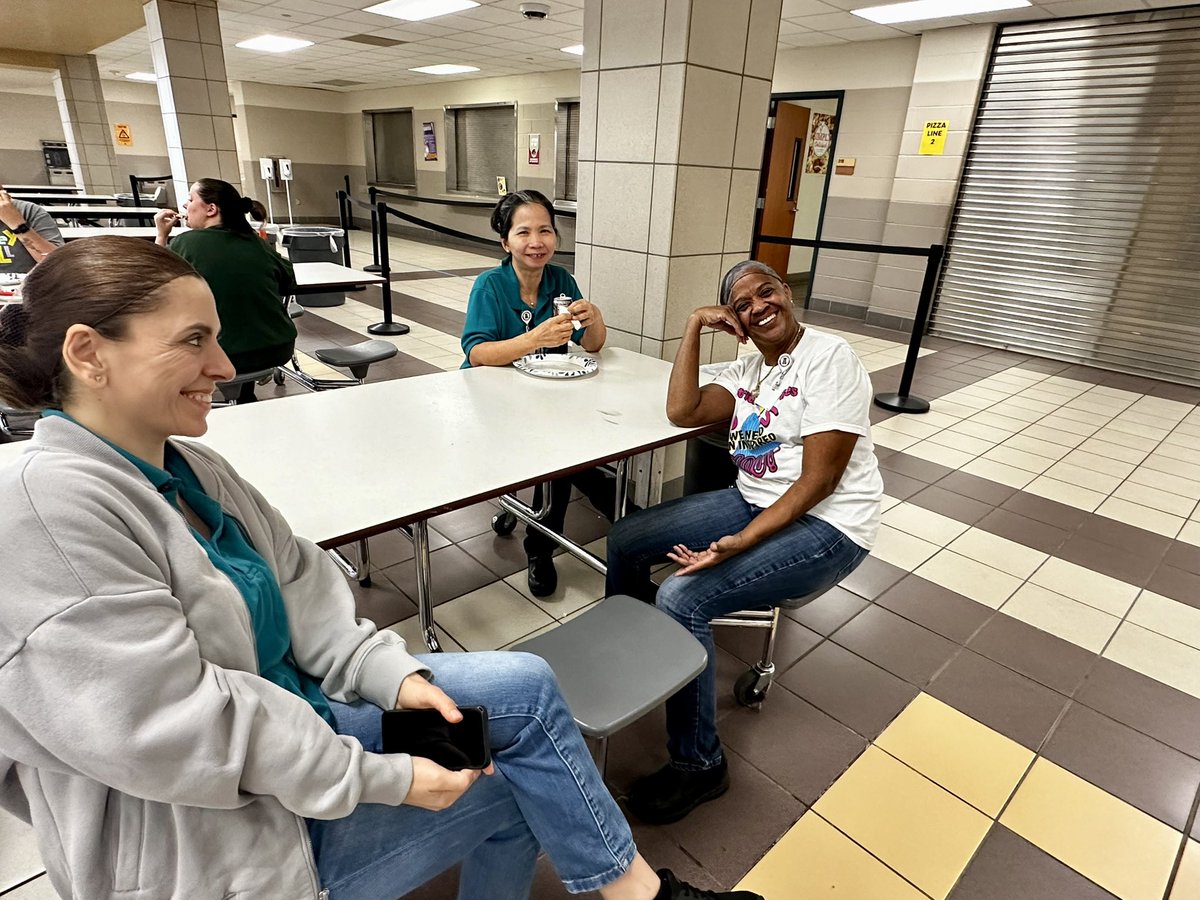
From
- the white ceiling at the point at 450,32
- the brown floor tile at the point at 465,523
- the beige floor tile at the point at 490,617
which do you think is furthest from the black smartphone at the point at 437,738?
the white ceiling at the point at 450,32

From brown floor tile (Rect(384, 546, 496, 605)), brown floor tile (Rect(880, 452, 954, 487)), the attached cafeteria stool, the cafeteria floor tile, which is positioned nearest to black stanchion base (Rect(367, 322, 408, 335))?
the cafeteria floor tile

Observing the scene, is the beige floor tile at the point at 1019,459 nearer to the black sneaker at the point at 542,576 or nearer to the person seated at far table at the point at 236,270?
the black sneaker at the point at 542,576

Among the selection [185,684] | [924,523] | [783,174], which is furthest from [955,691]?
[783,174]

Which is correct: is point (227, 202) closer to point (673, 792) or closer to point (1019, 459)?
point (673, 792)

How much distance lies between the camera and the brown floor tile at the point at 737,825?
1476mm

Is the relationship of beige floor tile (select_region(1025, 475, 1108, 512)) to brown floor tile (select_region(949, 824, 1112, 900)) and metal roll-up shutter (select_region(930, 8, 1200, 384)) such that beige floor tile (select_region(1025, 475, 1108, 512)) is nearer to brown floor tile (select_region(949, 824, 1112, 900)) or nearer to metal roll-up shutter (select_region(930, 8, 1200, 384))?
brown floor tile (select_region(949, 824, 1112, 900))

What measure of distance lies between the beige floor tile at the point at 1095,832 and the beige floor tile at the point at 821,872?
40 centimetres

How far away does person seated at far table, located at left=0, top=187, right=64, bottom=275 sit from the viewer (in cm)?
322

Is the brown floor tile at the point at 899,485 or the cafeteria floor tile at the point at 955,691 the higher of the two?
the brown floor tile at the point at 899,485

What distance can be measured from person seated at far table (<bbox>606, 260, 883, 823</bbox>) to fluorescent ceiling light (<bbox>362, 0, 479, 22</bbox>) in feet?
19.3

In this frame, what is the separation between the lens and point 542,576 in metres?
2.43

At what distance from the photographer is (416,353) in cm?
524

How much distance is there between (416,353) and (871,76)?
5356mm

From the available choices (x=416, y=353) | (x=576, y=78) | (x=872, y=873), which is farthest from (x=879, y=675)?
(x=576, y=78)
